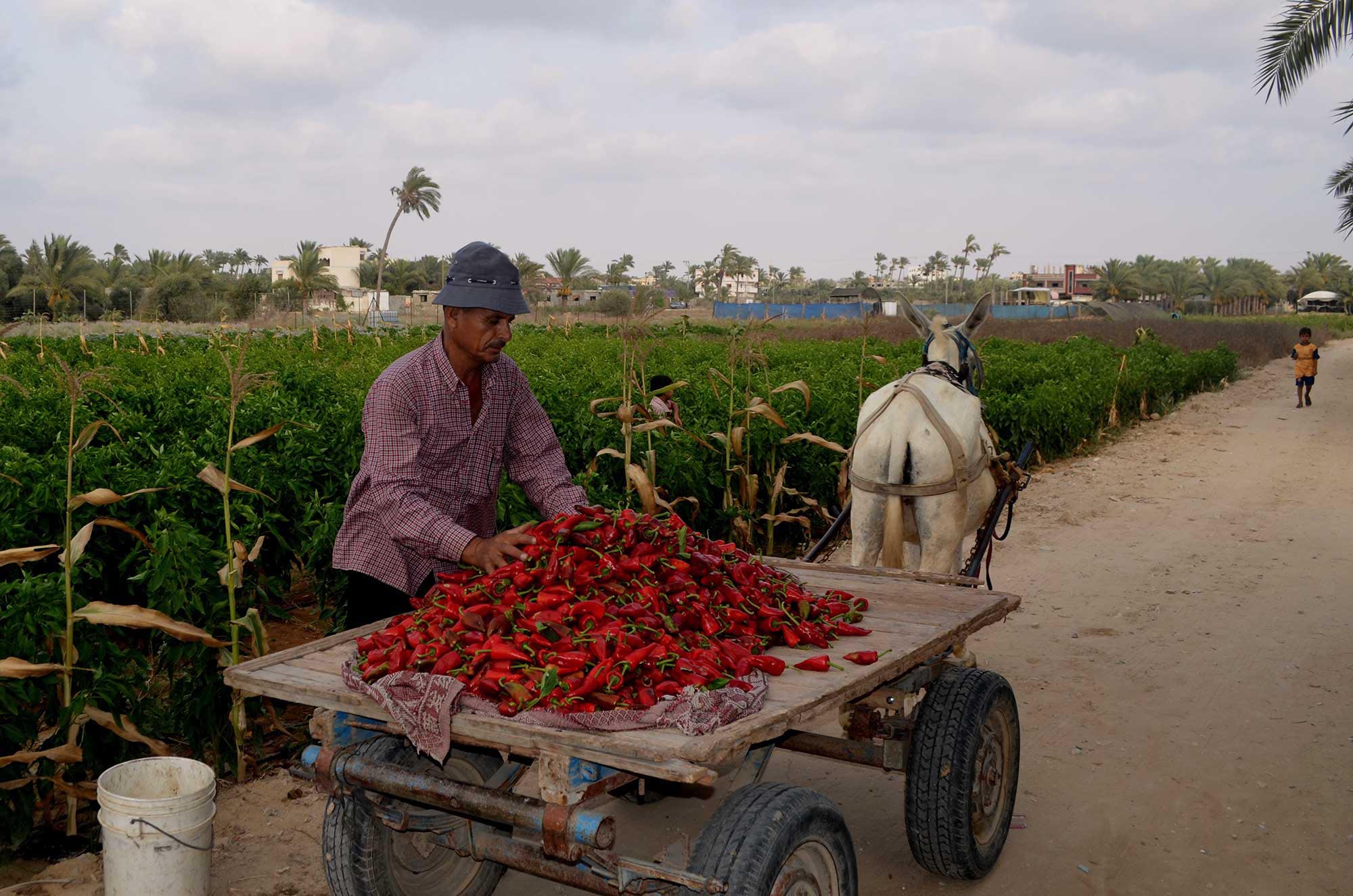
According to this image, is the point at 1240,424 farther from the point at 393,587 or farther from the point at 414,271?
the point at 414,271

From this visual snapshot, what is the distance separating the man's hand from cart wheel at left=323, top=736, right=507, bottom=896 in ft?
2.09

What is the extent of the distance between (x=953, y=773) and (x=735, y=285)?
10489 cm

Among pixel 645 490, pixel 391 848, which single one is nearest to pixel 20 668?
pixel 391 848

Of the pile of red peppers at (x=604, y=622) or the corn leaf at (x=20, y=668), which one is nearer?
the pile of red peppers at (x=604, y=622)

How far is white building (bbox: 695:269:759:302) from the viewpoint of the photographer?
96.3 m

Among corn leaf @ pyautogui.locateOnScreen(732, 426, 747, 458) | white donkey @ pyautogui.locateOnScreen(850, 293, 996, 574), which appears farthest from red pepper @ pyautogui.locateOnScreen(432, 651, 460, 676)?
corn leaf @ pyautogui.locateOnScreen(732, 426, 747, 458)

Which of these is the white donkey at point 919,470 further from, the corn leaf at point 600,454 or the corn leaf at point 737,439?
the corn leaf at point 737,439

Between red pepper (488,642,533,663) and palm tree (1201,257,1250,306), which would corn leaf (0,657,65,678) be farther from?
palm tree (1201,257,1250,306)

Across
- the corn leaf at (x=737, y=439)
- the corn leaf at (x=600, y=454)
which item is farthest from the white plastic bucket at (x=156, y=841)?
the corn leaf at (x=737, y=439)

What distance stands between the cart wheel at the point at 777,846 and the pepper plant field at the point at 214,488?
264 centimetres

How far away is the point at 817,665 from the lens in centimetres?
332

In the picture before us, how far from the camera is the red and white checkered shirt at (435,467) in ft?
12.9

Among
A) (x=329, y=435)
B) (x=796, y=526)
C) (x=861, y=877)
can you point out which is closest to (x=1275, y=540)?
(x=796, y=526)

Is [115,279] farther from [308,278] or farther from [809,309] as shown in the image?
[809,309]
